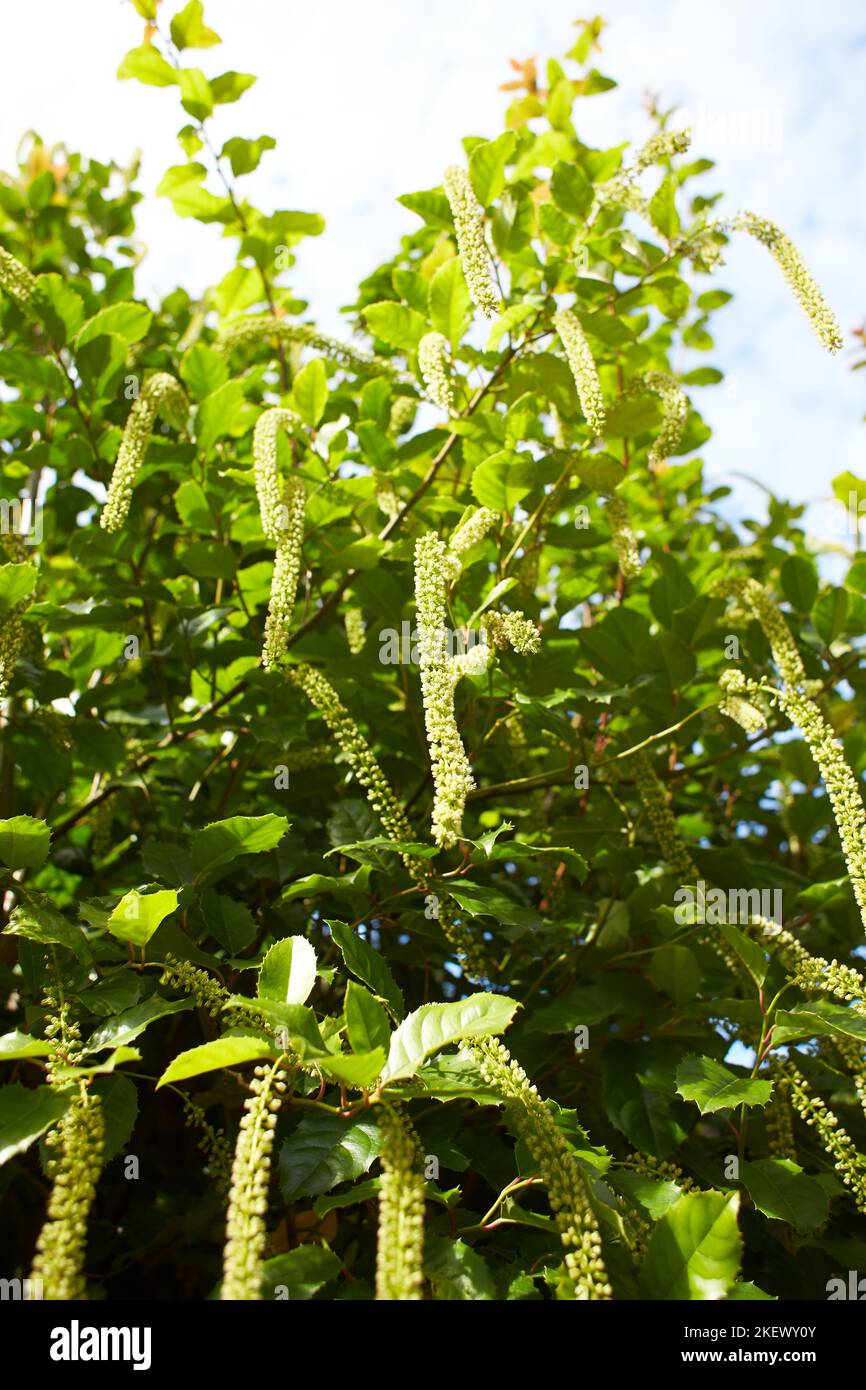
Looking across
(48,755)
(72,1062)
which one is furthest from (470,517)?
(72,1062)

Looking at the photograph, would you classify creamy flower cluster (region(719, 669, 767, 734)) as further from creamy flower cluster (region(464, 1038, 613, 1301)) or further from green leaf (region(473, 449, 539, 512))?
creamy flower cluster (region(464, 1038, 613, 1301))

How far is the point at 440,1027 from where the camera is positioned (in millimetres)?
1555

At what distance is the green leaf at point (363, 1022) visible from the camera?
1.59 metres

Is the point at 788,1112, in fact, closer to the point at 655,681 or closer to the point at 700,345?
the point at 655,681

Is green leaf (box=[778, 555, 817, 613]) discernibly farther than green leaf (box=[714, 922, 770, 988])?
Yes

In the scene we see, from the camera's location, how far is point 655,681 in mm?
2781

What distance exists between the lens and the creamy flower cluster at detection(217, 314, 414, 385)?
3.00 metres

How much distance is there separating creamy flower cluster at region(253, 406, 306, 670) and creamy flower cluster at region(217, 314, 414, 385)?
52 centimetres

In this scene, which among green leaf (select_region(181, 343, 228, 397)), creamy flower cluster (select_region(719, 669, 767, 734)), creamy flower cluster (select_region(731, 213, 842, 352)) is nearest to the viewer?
creamy flower cluster (select_region(719, 669, 767, 734))

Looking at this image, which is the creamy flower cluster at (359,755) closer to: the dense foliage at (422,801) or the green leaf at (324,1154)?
the dense foliage at (422,801)

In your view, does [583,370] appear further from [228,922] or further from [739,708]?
[228,922]

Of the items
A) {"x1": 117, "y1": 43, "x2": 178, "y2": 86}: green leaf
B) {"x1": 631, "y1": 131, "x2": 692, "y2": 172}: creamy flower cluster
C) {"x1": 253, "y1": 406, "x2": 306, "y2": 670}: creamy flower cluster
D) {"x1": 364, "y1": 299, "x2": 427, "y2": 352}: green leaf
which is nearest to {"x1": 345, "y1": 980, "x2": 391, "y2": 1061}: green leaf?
{"x1": 253, "y1": 406, "x2": 306, "y2": 670}: creamy flower cluster

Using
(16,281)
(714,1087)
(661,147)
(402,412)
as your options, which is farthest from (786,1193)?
(16,281)
